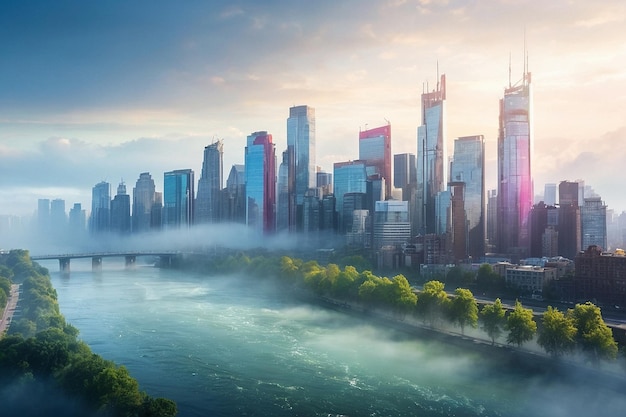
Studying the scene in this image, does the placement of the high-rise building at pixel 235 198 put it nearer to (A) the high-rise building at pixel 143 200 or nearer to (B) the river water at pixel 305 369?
(A) the high-rise building at pixel 143 200

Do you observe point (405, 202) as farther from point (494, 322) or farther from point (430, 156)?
point (494, 322)

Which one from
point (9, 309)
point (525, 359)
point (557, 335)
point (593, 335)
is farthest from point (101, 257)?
point (593, 335)

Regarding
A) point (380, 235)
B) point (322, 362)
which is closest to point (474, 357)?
point (322, 362)

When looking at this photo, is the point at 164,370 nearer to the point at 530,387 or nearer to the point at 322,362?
the point at 322,362

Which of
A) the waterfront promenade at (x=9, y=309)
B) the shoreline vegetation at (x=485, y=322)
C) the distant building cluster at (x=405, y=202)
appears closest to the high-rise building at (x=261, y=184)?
the distant building cluster at (x=405, y=202)

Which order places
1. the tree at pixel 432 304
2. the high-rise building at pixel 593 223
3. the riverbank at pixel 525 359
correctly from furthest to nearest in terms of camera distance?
the high-rise building at pixel 593 223 → the tree at pixel 432 304 → the riverbank at pixel 525 359

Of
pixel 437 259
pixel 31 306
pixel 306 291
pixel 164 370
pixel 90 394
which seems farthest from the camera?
pixel 437 259
